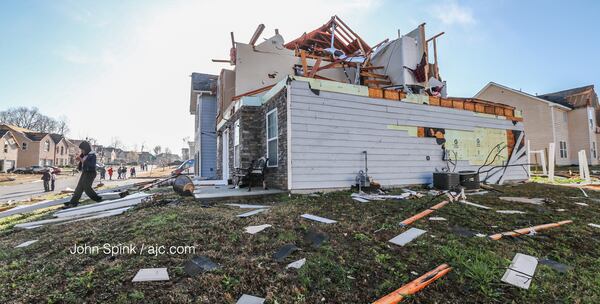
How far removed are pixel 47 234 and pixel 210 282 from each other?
11.3 feet

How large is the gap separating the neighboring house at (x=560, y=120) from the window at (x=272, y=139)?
75.6 ft

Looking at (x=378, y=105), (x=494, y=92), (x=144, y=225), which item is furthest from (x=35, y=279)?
(x=494, y=92)

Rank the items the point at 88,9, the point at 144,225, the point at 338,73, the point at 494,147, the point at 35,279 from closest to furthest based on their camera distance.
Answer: the point at 35,279
the point at 144,225
the point at 88,9
the point at 494,147
the point at 338,73

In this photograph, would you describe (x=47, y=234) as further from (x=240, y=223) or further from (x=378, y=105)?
(x=378, y=105)

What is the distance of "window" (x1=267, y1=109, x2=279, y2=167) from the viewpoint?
282 inches

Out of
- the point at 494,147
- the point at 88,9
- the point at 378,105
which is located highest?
the point at 88,9

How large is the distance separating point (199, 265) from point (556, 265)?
3.33 m

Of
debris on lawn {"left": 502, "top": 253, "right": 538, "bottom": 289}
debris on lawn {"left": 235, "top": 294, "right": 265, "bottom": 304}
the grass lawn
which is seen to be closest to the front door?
the grass lawn

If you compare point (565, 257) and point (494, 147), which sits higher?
point (494, 147)

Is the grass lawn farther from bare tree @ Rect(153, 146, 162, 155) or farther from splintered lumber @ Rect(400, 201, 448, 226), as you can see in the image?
bare tree @ Rect(153, 146, 162, 155)

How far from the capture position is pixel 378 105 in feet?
23.8

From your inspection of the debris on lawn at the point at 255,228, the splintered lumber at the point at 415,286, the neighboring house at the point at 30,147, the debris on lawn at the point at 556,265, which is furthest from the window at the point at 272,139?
the neighboring house at the point at 30,147

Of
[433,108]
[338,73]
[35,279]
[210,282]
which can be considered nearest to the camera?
[210,282]

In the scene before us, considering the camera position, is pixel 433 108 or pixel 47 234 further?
pixel 433 108
